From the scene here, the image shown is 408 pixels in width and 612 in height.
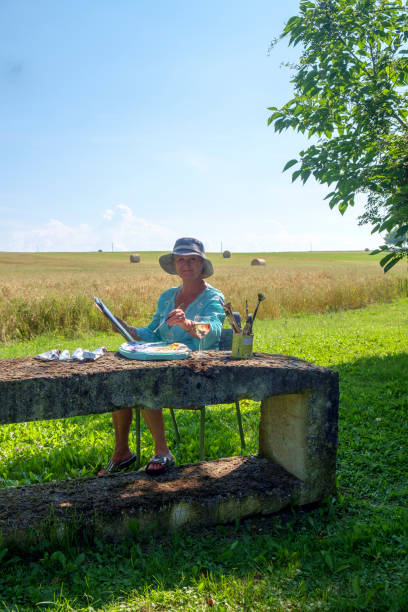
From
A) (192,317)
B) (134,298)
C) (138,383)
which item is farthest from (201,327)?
(134,298)

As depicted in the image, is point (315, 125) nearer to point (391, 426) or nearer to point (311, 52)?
point (311, 52)

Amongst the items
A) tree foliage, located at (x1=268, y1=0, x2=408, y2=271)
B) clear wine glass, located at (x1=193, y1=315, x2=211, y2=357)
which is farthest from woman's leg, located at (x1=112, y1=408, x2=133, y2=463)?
tree foliage, located at (x1=268, y1=0, x2=408, y2=271)

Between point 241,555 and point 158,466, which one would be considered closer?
point 241,555

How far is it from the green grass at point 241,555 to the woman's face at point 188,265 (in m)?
1.52

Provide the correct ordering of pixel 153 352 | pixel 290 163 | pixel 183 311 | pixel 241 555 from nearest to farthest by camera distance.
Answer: pixel 241 555 < pixel 153 352 < pixel 183 311 < pixel 290 163

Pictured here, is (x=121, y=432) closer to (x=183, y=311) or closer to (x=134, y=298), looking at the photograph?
(x=183, y=311)

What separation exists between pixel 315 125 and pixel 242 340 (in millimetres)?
4761

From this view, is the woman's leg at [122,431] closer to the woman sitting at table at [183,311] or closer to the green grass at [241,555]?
the woman sitting at table at [183,311]

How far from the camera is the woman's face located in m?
3.81

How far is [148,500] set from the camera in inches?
112

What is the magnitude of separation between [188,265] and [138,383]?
1379 mm

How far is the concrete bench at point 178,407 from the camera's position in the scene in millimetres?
2576

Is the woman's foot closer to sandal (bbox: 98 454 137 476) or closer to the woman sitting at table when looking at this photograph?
the woman sitting at table

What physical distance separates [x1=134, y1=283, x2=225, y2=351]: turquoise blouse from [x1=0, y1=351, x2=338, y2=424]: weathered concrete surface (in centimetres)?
57
